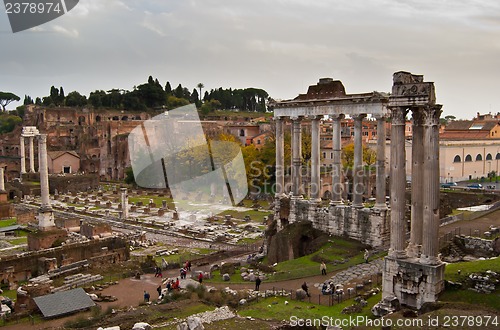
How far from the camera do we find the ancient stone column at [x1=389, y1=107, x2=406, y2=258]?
14359 mm

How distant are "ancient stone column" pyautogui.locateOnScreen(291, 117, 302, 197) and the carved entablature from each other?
11.1 metres

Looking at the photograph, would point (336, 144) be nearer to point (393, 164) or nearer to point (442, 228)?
point (442, 228)

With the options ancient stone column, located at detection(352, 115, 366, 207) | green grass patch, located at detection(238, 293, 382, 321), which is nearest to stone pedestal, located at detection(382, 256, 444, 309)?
green grass patch, located at detection(238, 293, 382, 321)

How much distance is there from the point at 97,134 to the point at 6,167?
1519 cm

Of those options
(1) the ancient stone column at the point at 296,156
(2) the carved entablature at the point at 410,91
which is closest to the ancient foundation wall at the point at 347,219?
(1) the ancient stone column at the point at 296,156

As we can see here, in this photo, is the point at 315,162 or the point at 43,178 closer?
the point at 315,162

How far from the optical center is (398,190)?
14.5 meters

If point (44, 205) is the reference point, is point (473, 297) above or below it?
below

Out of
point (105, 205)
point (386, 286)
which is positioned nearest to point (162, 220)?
point (105, 205)

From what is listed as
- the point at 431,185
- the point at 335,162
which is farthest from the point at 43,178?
the point at 431,185

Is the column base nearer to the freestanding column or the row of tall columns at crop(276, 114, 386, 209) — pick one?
the row of tall columns at crop(276, 114, 386, 209)

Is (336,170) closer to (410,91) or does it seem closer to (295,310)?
(295,310)

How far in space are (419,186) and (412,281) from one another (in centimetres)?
266

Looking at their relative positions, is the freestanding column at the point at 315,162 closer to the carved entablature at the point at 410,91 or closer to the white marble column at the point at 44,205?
the carved entablature at the point at 410,91
